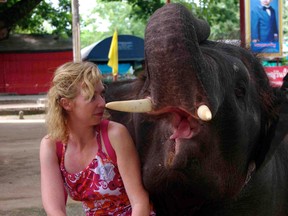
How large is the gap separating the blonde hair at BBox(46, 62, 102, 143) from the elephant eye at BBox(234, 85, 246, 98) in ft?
2.32

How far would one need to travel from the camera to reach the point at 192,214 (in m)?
2.87

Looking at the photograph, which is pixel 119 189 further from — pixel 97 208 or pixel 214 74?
pixel 214 74

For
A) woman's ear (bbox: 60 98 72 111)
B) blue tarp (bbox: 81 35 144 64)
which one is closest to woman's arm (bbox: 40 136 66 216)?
woman's ear (bbox: 60 98 72 111)

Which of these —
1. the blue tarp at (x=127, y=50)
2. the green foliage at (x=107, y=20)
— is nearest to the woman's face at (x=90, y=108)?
the blue tarp at (x=127, y=50)

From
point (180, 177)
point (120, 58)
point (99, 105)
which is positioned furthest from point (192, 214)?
point (120, 58)

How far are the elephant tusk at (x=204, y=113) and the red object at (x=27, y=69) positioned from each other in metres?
32.9

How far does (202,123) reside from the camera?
7.29 feet

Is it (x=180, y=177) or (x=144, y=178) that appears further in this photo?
(x=144, y=178)

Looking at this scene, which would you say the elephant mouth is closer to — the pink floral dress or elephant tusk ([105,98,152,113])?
elephant tusk ([105,98,152,113])

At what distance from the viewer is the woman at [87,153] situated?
9.65 ft

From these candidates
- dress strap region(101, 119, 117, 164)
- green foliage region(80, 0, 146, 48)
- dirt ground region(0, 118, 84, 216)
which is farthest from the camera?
green foliage region(80, 0, 146, 48)

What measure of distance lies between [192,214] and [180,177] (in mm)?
459

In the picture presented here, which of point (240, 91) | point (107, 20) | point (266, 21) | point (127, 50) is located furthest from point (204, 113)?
point (107, 20)

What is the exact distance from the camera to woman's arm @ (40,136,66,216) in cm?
308
